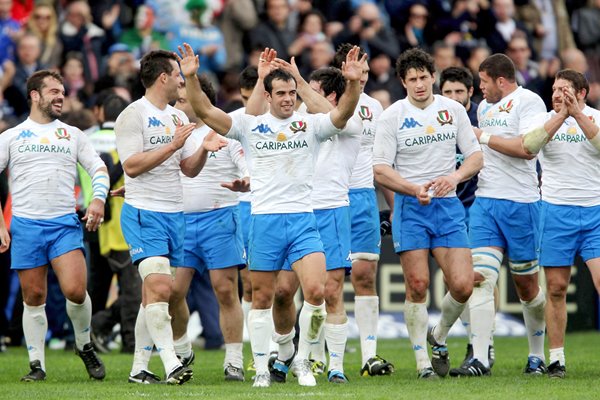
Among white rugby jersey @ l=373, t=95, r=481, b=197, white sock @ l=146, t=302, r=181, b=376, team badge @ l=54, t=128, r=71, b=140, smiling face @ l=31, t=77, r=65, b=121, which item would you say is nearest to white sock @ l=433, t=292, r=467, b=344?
white rugby jersey @ l=373, t=95, r=481, b=197

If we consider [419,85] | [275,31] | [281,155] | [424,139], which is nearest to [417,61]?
[419,85]

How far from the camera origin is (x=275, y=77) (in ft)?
40.9

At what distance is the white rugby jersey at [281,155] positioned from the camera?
12445mm

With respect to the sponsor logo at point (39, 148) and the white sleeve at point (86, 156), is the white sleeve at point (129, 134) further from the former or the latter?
the sponsor logo at point (39, 148)

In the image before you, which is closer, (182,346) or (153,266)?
(153,266)

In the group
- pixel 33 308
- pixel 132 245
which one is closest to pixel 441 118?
pixel 132 245

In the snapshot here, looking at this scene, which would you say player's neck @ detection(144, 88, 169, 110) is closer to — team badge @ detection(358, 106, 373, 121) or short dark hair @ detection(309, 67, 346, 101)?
short dark hair @ detection(309, 67, 346, 101)

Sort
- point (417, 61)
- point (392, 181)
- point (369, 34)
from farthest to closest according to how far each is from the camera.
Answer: point (369, 34)
point (417, 61)
point (392, 181)

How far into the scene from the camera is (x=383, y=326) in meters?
19.2

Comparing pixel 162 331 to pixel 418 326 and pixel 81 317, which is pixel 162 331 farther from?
pixel 418 326

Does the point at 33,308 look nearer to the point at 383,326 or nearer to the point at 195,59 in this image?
the point at 195,59

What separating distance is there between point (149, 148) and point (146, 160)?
1.15ft

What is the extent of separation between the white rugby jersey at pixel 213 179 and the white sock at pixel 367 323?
5.37 feet

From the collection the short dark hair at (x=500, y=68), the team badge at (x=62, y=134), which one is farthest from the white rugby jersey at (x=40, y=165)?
the short dark hair at (x=500, y=68)
